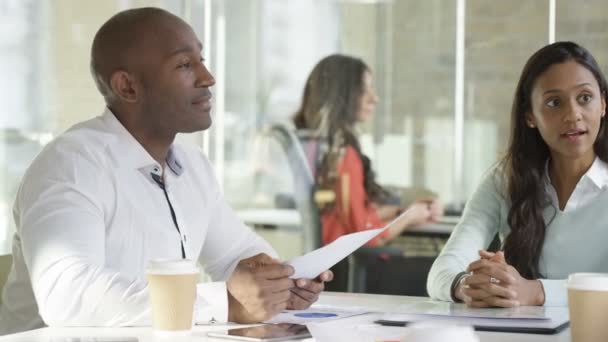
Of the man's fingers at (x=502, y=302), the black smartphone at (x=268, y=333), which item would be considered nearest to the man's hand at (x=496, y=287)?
the man's fingers at (x=502, y=302)

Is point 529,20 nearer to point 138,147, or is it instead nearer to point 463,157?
point 463,157

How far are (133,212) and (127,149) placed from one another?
0.17 m

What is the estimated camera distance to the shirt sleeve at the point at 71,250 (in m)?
1.93

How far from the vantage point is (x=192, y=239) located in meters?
2.51

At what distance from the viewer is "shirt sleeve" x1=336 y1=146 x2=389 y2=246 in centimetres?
515

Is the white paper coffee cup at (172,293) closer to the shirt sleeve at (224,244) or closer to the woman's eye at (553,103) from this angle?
the shirt sleeve at (224,244)

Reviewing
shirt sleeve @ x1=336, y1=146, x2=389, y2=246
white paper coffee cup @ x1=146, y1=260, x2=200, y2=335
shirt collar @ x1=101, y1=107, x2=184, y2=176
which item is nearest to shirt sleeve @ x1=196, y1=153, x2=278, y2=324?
shirt collar @ x1=101, y1=107, x2=184, y2=176

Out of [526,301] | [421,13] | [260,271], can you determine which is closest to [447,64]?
[421,13]

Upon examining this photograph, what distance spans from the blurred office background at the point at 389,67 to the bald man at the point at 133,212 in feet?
5.89

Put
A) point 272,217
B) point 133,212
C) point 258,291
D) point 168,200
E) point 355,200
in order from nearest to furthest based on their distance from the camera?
point 258,291
point 133,212
point 168,200
point 355,200
point 272,217

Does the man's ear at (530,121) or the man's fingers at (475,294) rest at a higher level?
the man's ear at (530,121)

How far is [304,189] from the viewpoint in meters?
5.27

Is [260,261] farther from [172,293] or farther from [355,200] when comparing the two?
[355,200]

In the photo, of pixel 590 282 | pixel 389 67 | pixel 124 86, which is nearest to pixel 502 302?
pixel 590 282
